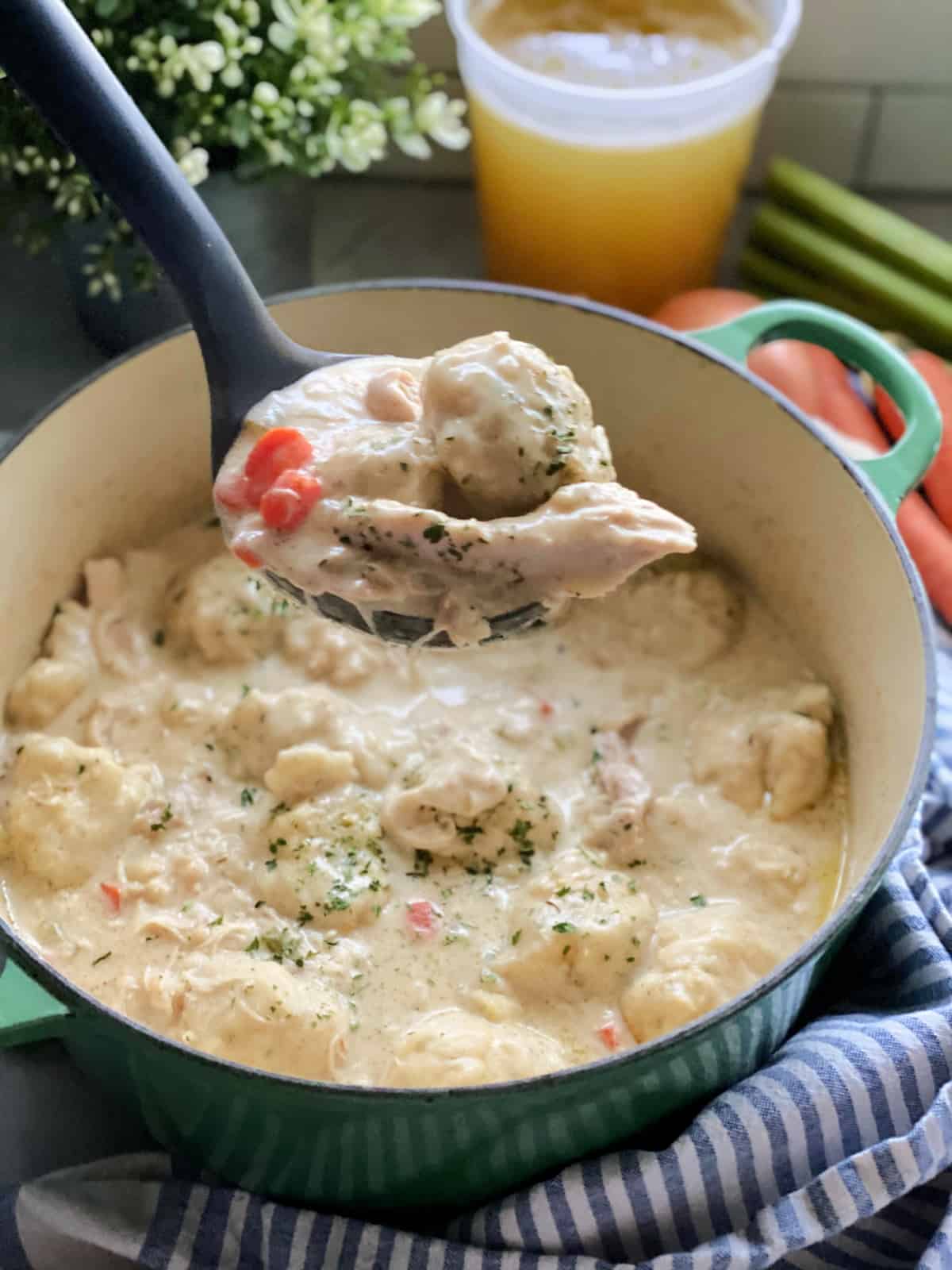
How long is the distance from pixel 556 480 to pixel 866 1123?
738mm

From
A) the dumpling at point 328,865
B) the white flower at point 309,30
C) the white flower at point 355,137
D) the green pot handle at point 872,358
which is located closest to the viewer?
the dumpling at point 328,865

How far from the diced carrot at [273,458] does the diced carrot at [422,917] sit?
0.52 meters

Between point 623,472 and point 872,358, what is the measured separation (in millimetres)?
433

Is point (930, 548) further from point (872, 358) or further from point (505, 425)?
point (505, 425)

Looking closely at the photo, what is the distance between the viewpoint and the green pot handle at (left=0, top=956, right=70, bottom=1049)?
1.38 meters

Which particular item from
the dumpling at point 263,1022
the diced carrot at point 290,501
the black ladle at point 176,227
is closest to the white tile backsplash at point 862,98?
the black ladle at point 176,227

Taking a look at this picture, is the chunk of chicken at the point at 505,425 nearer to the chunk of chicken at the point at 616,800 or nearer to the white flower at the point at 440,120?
the chunk of chicken at the point at 616,800

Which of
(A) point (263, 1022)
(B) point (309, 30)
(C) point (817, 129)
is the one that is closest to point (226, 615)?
(A) point (263, 1022)

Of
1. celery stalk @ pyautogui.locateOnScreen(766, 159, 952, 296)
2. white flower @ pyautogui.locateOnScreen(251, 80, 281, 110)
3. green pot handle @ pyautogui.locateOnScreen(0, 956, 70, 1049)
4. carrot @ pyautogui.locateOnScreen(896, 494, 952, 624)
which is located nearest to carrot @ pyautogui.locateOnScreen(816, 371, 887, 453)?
carrot @ pyautogui.locateOnScreen(896, 494, 952, 624)

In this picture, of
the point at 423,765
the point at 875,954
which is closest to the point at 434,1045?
the point at 423,765

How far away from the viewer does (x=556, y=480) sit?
1.47 meters

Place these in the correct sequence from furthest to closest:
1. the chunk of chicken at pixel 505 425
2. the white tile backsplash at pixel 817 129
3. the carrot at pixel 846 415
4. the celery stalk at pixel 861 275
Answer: the white tile backsplash at pixel 817 129, the celery stalk at pixel 861 275, the carrot at pixel 846 415, the chunk of chicken at pixel 505 425

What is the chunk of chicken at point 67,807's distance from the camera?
1723 mm

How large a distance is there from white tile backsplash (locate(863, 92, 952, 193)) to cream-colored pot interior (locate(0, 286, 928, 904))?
0.98 metres
